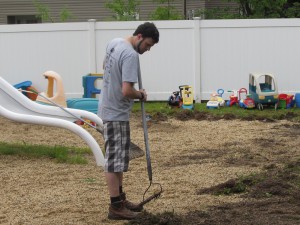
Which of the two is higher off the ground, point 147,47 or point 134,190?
point 147,47

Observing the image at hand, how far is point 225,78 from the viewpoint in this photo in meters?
15.3

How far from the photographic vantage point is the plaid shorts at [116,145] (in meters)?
6.01

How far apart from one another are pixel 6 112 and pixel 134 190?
2303 millimetres

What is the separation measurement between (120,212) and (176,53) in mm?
9558

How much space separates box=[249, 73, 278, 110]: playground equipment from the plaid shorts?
27.3 ft

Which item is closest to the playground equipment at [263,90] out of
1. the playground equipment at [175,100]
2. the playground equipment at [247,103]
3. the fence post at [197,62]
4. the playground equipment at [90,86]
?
the playground equipment at [247,103]

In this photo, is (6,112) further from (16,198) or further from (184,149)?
(184,149)

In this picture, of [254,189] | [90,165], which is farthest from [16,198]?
[254,189]

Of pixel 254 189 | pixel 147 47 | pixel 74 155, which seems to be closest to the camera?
pixel 147 47

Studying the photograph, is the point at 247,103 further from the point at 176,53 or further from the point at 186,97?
the point at 176,53

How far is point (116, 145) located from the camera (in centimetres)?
603

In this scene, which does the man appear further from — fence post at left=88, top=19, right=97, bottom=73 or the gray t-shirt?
fence post at left=88, top=19, right=97, bottom=73

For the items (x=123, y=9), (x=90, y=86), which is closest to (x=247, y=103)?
(x=90, y=86)

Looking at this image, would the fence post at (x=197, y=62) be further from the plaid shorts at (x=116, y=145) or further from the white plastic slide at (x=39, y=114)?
the plaid shorts at (x=116, y=145)
